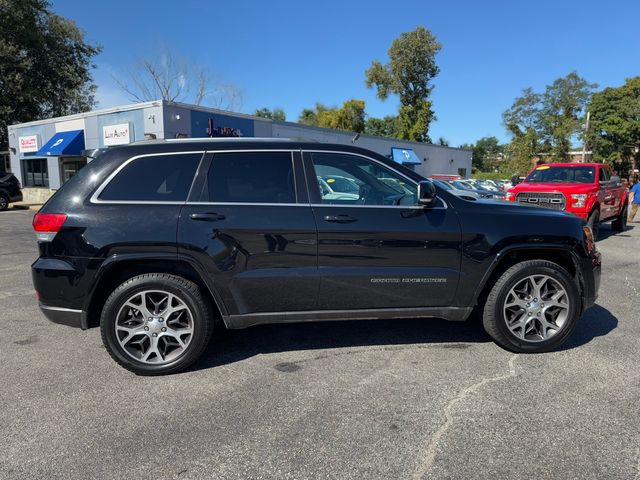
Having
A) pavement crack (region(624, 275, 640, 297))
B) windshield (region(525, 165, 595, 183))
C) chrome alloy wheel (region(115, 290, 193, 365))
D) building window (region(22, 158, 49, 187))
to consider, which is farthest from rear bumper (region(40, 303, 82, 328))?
building window (region(22, 158, 49, 187))

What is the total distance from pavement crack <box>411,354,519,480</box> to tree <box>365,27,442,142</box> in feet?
155

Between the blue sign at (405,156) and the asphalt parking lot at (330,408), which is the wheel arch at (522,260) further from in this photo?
the blue sign at (405,156)

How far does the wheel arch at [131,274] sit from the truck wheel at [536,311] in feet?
7.65

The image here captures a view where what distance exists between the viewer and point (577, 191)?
33.5 ft

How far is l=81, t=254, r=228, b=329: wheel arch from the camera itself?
3488 mm

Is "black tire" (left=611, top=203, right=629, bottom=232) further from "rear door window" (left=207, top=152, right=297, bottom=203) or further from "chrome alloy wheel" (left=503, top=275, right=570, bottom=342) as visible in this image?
"rear door window" (left=207, top=152, right=297, bottom=203)

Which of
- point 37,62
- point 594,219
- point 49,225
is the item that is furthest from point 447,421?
point 37,62

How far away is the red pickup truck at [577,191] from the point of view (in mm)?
10219

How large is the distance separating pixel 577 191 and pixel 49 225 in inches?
408

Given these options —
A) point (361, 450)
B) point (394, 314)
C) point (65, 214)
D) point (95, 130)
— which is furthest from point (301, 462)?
point (95, 130)

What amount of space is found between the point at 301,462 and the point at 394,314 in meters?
1.61

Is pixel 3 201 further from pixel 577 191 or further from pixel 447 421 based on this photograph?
pixel 447 421

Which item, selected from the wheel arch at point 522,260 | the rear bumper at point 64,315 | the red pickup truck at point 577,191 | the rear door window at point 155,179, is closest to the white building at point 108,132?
the red pickup truck at point 577,191

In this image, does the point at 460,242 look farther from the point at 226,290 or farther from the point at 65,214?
the point at 65,214
